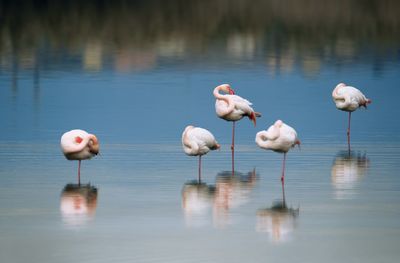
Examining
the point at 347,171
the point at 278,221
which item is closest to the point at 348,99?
the point at 347,171

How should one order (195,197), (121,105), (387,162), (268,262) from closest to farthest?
(268,262) < (195,197) < (387,162) < (121,105)

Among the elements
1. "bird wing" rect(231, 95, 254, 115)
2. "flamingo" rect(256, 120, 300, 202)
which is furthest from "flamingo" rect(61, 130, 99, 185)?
"bird wing" rect(231, 95, 254, 115)

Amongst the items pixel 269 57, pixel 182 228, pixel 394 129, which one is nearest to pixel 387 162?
pixel 394 129

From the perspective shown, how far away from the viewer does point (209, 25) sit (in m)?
52.6

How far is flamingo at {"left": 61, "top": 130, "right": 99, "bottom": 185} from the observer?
18.1 metres

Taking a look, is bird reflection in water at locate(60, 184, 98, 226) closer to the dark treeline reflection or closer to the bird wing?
the bird wing

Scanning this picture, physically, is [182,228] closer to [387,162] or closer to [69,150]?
[69,150]

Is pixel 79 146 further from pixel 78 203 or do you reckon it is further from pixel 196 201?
pixel 196 201

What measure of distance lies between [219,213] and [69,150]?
3.30 meters

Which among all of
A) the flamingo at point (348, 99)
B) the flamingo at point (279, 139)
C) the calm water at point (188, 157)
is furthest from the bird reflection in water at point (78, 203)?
the flamingo at point (348, 99)

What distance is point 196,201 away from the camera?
16438 millimetres

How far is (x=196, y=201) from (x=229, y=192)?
77cm

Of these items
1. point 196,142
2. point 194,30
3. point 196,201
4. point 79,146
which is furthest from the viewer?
point 194,30

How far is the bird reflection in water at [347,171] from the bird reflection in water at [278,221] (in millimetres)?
1088
